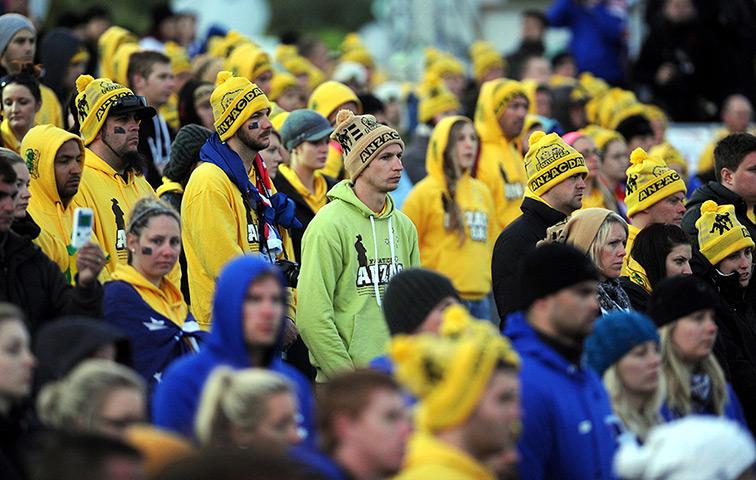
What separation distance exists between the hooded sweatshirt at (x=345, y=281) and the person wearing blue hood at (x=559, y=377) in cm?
199

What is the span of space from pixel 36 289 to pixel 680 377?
3350 mm

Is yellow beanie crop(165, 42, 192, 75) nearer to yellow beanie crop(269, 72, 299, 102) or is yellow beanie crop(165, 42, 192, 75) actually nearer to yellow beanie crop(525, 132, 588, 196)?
yellow beanie crop(269, 72, 299, 102)

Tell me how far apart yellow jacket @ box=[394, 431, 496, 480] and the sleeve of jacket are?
9.96ft

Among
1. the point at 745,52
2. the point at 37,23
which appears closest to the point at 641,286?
the point at 37,23

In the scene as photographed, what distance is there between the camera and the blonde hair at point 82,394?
4539mm

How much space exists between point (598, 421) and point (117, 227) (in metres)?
3.70

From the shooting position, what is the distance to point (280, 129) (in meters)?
10.2

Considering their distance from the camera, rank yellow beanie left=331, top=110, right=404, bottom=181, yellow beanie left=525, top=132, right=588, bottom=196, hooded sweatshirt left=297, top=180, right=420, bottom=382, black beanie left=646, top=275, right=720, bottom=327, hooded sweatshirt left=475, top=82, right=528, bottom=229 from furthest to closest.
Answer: hooded sweatshirt left=475, top=82, right=528, bottom=229, yellow beanie left=525, top=132, right=588, bottom=196, yellow beanie left=331, top=110, right=404, bottom=181, hooded sweatshirt left=297, top=180, right=420, bottom=382, black beanie left=646, top=275, right=720, bottom=327

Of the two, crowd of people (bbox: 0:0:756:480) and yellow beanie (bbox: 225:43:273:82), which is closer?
crowd of people (bbox: 0:0:756:480)

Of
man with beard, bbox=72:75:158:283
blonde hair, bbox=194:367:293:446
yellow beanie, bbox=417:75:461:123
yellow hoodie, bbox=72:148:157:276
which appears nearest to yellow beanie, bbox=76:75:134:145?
man with beard, bbox=72:75:158:283

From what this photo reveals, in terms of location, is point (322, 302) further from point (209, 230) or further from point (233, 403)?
point (233, 403)

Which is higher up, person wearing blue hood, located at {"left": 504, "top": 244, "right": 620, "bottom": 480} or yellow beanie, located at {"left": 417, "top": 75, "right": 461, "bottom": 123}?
yellow beanie, located at {"left": 417, "top": 75, "right": 461, "bottom": 123}

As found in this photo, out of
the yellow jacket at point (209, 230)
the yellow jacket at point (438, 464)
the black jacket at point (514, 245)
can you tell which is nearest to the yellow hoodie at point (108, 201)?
the yellow jacket at point (209, 230)

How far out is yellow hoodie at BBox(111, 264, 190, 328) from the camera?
666 cm
